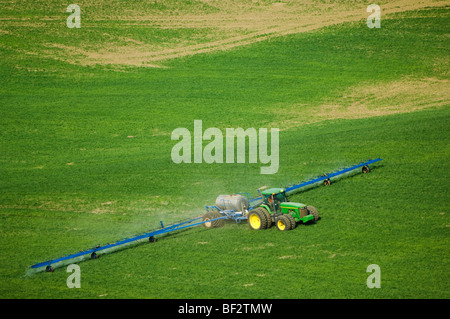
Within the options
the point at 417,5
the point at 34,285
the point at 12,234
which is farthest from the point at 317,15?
the point at 34,285

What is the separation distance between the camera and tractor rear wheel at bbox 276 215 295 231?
2275cm

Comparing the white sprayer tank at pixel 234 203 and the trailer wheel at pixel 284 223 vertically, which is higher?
the white sprayer tank at pixel 234 203

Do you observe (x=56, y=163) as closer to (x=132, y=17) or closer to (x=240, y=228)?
(x=240, y=228)

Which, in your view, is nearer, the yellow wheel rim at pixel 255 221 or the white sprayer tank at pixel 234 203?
the yellow wheel rim at pixel 255 221

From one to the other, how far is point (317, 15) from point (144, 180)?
3706 cm

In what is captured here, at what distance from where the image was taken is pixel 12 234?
24344mm

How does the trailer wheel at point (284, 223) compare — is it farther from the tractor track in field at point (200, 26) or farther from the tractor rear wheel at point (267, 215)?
the tractor track in field at point (200, 26)

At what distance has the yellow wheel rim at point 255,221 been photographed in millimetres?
23234

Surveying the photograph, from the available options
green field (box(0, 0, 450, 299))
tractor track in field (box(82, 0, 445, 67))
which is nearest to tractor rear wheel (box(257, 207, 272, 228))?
green field (box(0, 0, 450, 299))

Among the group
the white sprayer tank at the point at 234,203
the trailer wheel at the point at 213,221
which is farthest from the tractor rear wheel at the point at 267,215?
the trailer wheel at the point at 213,221

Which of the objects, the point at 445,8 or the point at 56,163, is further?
the point at 445,8

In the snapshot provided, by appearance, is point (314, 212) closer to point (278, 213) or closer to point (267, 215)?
point (278, 213)

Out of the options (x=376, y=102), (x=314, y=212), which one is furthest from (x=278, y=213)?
(x=376, y=102)

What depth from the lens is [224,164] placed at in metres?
33.1
